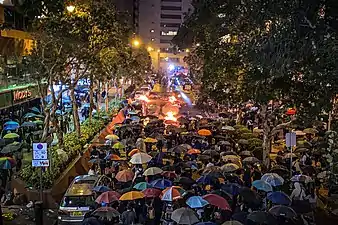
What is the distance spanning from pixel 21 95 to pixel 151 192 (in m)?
24.5

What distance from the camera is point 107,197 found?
45.4 ft

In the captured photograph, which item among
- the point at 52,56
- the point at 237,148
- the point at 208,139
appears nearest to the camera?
the point at 52,56

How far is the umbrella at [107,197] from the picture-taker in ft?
45.2

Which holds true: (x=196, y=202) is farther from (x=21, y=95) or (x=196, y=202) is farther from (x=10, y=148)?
(x=21, y=95)

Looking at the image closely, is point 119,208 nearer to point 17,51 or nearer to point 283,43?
point 283,43

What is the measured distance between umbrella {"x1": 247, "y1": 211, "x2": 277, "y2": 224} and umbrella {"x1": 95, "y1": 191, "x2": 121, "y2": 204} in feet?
12.1

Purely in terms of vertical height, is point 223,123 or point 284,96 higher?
point 284,96

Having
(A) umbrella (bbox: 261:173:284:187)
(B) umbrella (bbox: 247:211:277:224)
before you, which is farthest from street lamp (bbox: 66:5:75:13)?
(B) umbrella (bbox: 247:211:277:224)

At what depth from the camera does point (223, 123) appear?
31844 mm

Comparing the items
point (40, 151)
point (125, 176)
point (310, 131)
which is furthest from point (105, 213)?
point (310, 131)

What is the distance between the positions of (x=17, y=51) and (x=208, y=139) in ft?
63.5

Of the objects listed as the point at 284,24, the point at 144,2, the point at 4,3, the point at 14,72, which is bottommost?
the point at 14,72

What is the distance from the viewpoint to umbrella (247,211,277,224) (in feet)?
39.8

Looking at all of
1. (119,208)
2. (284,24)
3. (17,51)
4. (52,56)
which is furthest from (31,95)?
(284,24)
